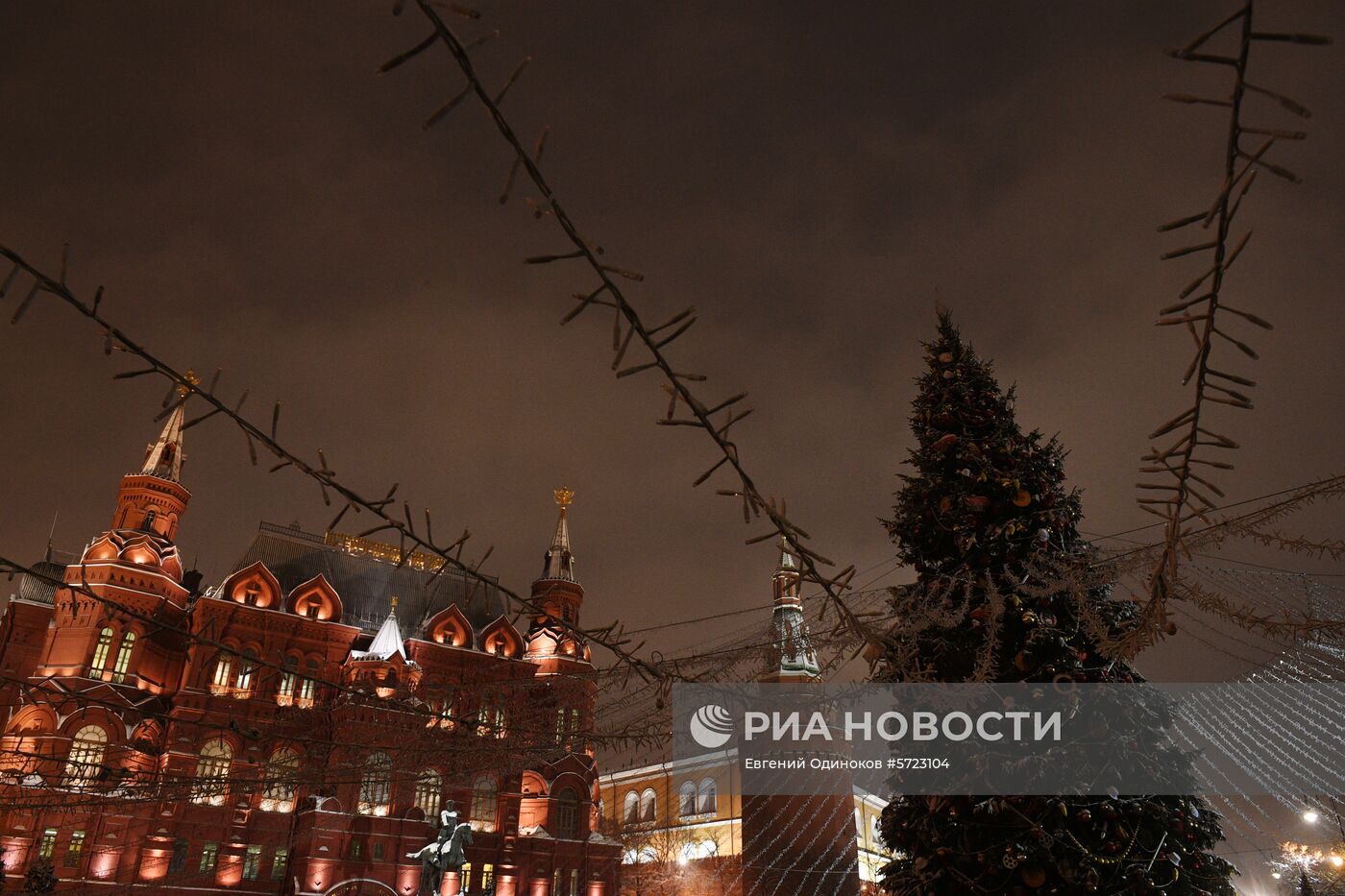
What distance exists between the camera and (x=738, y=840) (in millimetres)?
41469

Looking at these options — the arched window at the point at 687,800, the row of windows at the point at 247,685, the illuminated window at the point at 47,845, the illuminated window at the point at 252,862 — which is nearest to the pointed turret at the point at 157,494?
the row of windows at the point at 247,685

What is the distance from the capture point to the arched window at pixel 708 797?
44.8 meters

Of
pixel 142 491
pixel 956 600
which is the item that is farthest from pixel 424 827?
pixel 956 600

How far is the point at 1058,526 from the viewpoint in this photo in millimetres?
6832

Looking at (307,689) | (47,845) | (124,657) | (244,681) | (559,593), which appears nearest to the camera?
(47,845)

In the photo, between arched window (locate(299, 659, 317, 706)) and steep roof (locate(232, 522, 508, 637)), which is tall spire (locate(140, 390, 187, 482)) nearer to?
steep roof (locate(232, 522, 508, 637))

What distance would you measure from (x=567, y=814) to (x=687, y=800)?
16337 millimetres

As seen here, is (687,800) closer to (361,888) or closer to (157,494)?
(361,888)

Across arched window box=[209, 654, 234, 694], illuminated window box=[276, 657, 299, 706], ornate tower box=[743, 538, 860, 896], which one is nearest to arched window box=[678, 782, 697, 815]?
Result: ornate tower box=[743, 538, 860, 896]

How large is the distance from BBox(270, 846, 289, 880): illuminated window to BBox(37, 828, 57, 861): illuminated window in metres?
5.76

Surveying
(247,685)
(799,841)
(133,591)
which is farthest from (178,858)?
(799,841)

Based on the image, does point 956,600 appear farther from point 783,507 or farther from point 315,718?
point 315,718

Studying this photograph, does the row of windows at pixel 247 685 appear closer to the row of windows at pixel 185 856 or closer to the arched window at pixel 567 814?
the row of windows at pixel 185 856

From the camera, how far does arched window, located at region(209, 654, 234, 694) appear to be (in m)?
28.0
